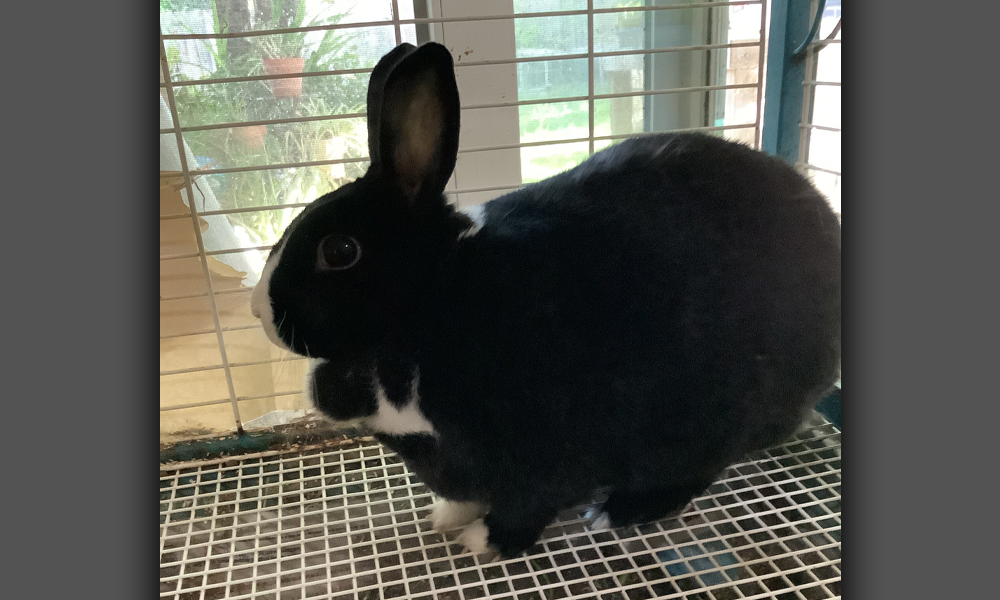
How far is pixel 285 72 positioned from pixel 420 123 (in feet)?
0.53

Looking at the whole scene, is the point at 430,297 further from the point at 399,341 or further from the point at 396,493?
the point at 396,493

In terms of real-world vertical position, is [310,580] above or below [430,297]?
below

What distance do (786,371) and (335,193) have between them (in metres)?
0.50

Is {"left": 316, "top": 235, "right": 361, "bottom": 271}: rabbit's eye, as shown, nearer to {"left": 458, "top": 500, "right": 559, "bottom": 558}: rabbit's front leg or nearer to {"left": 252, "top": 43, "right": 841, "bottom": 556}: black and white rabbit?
{"left": 252, "top": 43, "right": 841, "bottom": 556}: black and white rabbit

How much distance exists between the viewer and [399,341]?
0.70 meters

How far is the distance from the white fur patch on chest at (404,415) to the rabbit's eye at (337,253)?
12cm

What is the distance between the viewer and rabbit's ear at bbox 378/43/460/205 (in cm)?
65

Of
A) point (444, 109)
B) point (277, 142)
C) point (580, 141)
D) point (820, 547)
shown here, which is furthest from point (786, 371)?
point (277, 142)

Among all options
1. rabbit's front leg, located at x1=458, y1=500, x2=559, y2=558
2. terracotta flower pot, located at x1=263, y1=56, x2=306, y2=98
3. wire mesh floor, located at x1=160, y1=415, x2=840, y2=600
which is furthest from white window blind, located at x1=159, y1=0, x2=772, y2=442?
rabbit's front leg, located at x1=458, y1=500, x2=559, y2=558

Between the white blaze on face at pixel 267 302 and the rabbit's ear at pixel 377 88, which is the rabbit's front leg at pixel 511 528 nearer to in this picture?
the white blaze on face at pixel 267 302

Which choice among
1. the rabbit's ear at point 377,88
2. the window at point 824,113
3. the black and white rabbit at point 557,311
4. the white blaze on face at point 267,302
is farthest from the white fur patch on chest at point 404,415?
the window at point 824,113

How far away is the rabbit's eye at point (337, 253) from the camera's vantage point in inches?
26.6

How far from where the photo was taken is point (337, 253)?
677 mm
